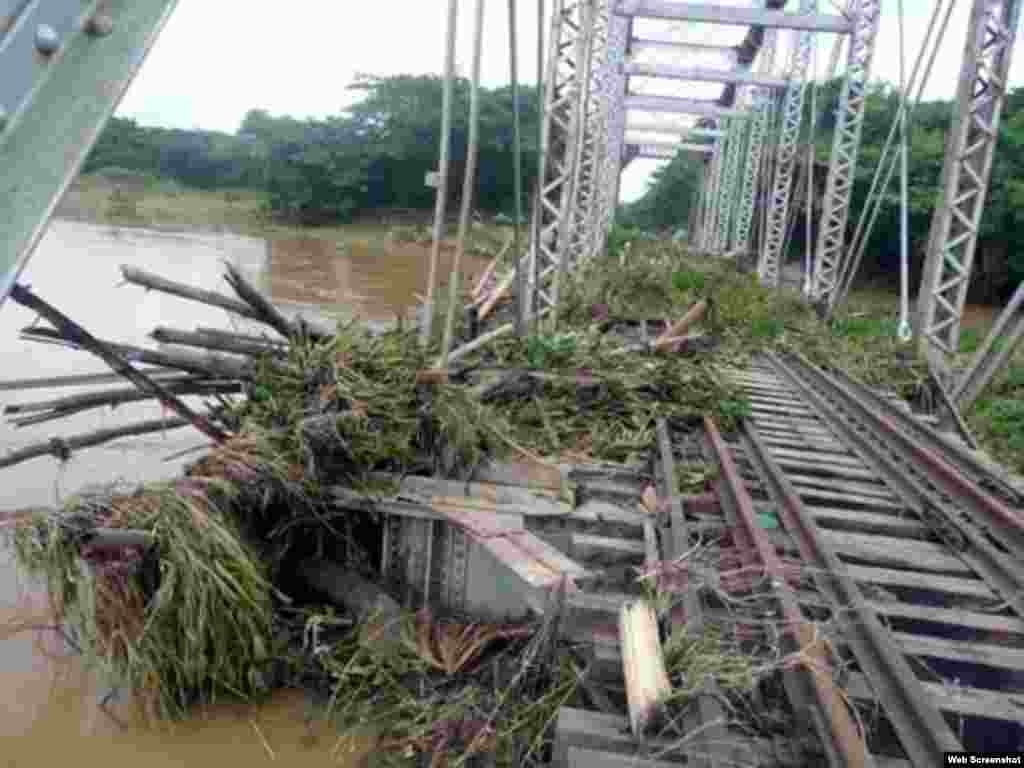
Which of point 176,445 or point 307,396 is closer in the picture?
point 307,396

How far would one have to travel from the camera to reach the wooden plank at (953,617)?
3.64 m

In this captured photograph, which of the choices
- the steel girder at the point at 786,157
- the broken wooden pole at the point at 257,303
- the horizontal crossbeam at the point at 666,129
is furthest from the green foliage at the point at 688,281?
the horizontal crossbeam at the point at 666,129

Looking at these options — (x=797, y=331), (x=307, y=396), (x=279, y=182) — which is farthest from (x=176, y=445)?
(x=279, y=182)

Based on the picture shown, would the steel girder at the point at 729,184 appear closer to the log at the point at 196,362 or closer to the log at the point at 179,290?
the log at the point at 179,290

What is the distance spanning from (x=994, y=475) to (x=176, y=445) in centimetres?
787

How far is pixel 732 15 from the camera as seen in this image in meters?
16.2

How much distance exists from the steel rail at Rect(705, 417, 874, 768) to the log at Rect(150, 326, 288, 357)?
3191mm

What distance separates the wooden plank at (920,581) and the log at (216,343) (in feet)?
12.4

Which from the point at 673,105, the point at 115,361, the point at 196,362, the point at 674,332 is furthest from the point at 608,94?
the point at 115,361

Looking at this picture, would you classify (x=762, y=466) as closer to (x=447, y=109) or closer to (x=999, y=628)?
(x=999, y=628)

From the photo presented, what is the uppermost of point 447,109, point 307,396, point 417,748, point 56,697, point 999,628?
point 447,109

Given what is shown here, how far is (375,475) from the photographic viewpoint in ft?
16.9

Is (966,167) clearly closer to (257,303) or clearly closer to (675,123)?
(257,303)

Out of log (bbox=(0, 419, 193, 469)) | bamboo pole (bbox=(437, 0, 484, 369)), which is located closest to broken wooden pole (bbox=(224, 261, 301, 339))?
log (bbox=(0, 419, 193, 469))
